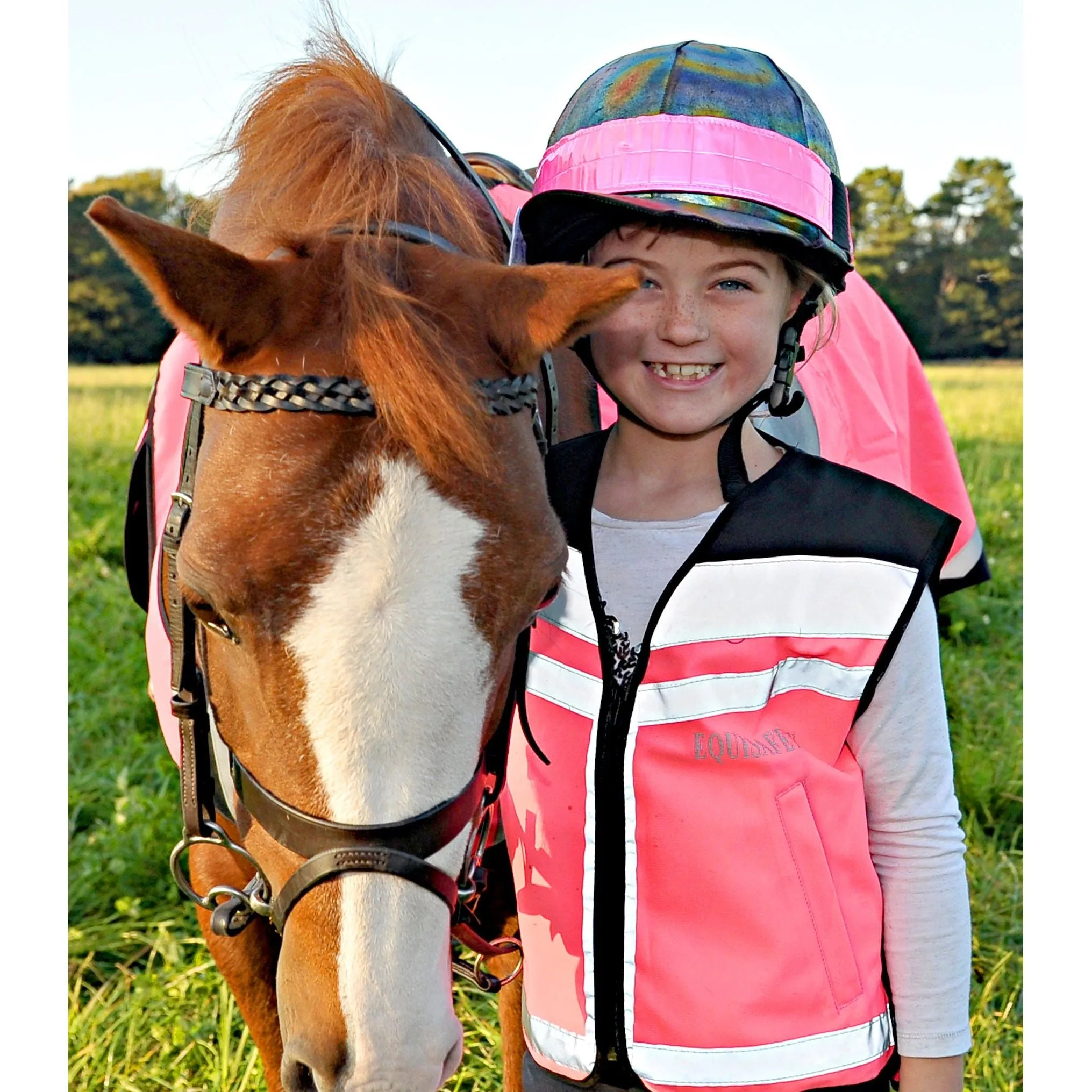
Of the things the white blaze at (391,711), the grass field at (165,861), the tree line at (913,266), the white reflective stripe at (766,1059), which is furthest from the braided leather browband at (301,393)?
the tree line at (913,266)

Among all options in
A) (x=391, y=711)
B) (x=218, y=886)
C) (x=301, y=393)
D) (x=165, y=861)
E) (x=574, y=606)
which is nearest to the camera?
(x=391, y=711)

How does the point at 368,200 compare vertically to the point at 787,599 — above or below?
above

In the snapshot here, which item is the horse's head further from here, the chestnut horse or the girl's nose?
the girl's nose

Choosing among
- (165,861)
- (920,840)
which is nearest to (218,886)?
(920,840)

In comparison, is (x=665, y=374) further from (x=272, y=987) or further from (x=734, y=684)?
(x=272, y=987)

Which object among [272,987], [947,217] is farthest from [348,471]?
[947,217]

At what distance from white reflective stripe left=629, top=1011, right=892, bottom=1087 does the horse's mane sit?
876 millimetres

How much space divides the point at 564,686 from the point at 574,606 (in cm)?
12

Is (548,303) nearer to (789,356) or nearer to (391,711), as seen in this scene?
(789,356)

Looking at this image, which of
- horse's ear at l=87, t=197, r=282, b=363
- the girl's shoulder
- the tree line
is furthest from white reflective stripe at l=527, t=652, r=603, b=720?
the tree line

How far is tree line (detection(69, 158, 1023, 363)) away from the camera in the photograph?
8.45 m

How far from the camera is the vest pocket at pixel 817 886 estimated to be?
1415 millimetres

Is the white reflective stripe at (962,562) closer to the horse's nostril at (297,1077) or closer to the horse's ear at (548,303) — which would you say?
the horse's ear at (548,303)

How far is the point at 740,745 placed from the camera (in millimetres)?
1424
